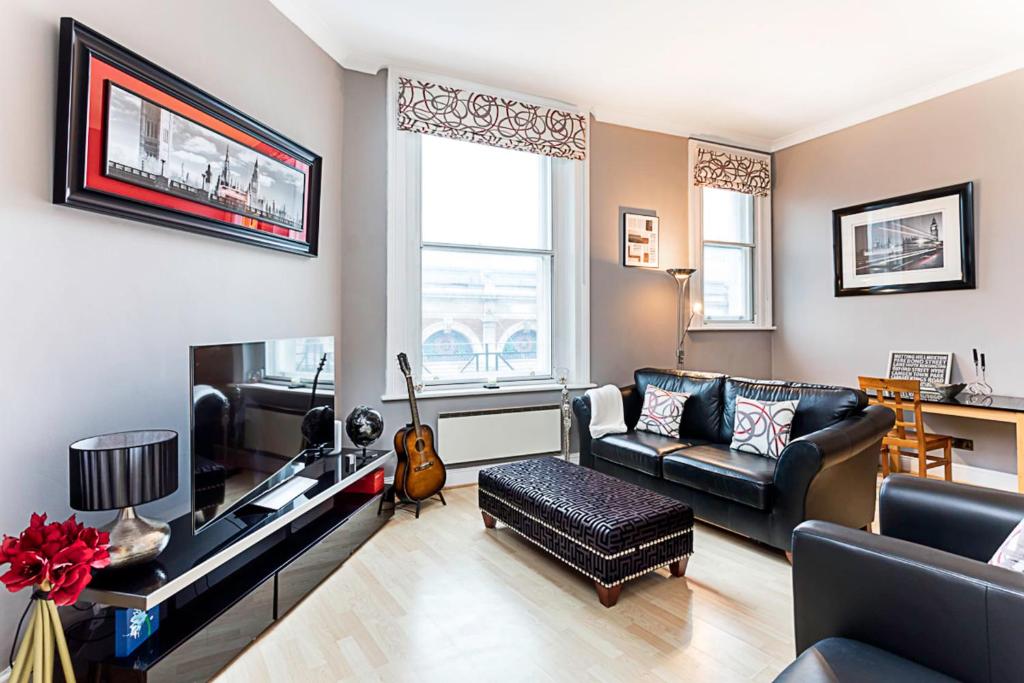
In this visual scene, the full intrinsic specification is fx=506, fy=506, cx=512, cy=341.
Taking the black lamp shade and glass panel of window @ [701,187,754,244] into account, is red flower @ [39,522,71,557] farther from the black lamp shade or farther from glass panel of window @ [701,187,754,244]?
glass panel of window @ [701,187,754,244]

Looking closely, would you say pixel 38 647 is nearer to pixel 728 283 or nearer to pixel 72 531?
pixel 72 531

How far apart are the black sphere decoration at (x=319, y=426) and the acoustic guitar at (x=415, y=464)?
1.65 ft

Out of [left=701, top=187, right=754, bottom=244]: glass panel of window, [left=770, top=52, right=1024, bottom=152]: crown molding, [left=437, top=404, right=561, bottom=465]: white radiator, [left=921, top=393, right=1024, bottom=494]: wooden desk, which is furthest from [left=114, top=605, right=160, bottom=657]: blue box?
[left=770, top=52, right=1024, bottom=152]: crown molding

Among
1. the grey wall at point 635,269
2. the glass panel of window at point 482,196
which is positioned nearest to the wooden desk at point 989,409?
the grey wall at point 635,269

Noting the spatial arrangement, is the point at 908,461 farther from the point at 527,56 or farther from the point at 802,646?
the point at 527,56

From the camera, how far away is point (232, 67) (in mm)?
2451

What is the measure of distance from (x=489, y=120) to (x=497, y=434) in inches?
91.9

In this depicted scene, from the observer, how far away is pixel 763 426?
2994 millimetres

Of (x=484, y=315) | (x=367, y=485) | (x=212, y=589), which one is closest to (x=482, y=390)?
(x=484, y=315)

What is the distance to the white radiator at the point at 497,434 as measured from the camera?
3643 millimetres

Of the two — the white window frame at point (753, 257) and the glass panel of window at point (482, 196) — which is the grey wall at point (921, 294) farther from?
the glass panel of window at point (482, 196)

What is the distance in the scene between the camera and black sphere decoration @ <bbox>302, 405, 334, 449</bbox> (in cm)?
251

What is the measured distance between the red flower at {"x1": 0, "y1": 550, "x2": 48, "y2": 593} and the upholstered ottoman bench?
1745mm

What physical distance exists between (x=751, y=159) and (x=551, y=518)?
4.21m
